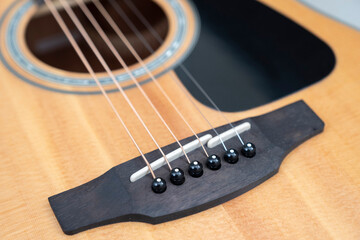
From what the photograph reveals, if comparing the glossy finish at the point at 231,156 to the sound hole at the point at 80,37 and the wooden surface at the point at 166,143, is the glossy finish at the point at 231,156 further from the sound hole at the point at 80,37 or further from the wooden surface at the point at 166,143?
the sound hole at the point at 80,37

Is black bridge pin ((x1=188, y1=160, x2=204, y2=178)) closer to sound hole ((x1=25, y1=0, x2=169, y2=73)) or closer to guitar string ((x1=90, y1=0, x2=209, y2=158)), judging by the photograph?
guitar string ((x1=90, y1=0, x2=209, y2=158))

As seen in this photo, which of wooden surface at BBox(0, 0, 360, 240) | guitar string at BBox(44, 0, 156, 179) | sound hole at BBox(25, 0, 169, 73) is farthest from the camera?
sound hole at BBox(25, 0, 169, 73)

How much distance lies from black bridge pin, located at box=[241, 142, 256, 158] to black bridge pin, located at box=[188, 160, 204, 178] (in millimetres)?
71

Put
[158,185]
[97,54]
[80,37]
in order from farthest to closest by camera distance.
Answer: [80,37], [97,54], [158,185]

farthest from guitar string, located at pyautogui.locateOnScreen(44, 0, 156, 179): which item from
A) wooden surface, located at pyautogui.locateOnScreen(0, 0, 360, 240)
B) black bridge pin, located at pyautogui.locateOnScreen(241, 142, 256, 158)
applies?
black bridge pin, located at pyautogui.locateOnScreen(241, 142, 256, 158)

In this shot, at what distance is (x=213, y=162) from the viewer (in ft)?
1.83

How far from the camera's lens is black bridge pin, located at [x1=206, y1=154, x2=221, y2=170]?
0.56 metres

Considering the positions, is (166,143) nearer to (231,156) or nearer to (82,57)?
(231,156)

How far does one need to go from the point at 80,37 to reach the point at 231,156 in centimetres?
54

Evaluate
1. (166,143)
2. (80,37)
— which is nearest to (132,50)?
(80,37)

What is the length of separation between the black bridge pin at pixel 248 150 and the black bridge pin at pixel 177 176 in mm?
99

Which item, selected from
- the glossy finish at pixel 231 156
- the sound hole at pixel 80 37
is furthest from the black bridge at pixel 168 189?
the sound hole at pixel 80 37

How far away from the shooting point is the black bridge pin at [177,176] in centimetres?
54

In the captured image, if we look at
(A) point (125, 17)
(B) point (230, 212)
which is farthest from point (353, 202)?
(A) point (125, 17)
